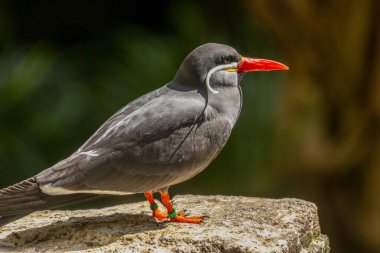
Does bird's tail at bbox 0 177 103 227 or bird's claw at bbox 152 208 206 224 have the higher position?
bird's tail at bbox 0 177 103 227

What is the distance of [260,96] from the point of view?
7398 millimetres

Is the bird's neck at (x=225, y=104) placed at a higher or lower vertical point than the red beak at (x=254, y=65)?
lower

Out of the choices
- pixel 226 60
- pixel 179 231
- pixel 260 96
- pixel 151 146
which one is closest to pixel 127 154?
pixel 151 146

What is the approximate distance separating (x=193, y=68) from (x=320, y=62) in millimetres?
3181

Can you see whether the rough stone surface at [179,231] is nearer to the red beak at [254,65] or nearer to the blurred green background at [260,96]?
the red beak at [254,65]

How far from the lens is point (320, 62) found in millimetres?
7250

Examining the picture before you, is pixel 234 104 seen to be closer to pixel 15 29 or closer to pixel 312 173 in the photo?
pixel 312 173

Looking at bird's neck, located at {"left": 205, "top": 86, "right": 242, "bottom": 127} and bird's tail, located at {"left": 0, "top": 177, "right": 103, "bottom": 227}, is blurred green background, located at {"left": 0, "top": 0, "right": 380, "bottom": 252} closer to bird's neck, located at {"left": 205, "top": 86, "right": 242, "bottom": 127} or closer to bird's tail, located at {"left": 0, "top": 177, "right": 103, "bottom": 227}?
bird's neck, located at {"left": 205, "top": 86, "right": 242, "bottom": 127}

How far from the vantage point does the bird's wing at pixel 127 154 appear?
4008 millimetres

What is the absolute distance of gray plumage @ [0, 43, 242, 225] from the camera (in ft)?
13.2

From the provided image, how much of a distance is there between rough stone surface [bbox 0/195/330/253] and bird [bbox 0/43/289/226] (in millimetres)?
167

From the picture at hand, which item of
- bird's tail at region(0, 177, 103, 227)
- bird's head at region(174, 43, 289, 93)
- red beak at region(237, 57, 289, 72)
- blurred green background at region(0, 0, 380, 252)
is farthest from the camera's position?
blurred green background at region(0, 0, 380, 252)

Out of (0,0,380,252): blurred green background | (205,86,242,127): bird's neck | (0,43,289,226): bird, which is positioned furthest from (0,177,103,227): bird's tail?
(0,0,380,252): blurred green background

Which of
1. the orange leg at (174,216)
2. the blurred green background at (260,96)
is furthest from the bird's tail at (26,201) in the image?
the blurred green background at (260,96)
